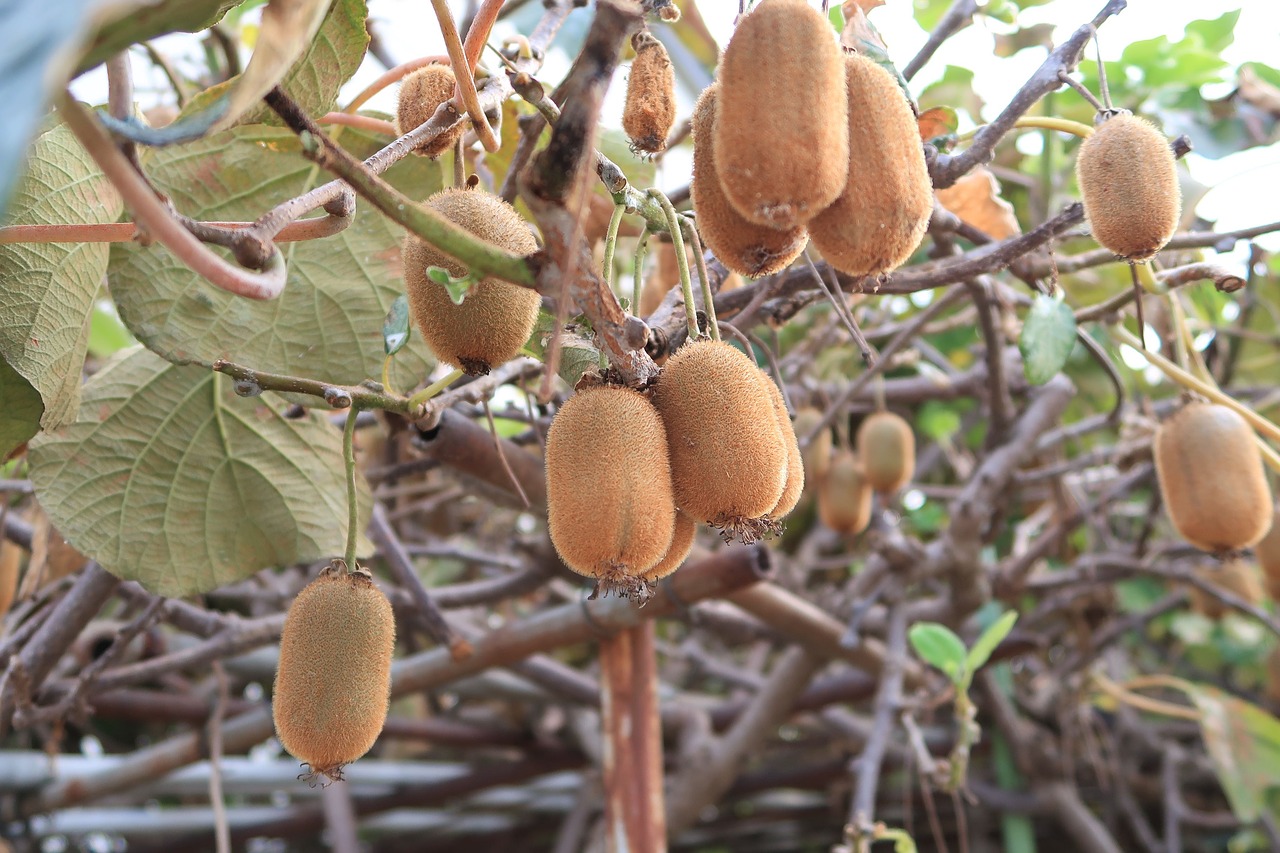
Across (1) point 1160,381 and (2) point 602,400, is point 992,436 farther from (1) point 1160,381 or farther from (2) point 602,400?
(2) point 602,400

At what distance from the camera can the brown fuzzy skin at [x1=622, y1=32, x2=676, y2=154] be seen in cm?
70

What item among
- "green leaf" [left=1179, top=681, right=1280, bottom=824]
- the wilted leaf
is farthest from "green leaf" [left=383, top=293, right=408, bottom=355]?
"green leaf" [left=1179, top=681, right=1280, bottom=824]

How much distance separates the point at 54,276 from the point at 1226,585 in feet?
6.06

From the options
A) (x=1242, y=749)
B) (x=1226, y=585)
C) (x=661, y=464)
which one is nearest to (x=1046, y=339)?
(x=661, y=464)

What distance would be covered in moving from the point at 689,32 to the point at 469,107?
1399 millimetres

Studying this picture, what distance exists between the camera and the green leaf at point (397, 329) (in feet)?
2.29

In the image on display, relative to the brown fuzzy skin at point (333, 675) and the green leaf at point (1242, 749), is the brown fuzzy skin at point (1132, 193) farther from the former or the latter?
the green leaf at point (1242, 749)

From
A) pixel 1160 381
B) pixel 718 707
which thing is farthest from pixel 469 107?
pixel 1160 381

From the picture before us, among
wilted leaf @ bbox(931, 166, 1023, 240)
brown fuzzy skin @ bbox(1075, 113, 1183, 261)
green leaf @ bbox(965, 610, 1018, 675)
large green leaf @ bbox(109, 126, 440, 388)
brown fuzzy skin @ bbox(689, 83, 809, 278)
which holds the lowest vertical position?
green leaf @ bbox(965, 610, 1018, 675)

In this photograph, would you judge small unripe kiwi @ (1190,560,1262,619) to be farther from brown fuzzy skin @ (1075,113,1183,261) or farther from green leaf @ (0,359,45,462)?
green leaf @ (0,359,45,462)

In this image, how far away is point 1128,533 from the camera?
231cm

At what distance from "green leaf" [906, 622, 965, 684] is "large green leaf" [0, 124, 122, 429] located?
920mm

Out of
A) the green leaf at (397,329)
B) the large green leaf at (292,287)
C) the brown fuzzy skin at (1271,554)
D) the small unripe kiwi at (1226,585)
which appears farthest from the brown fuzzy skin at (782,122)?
the small unripe kiwi at (1226,585)

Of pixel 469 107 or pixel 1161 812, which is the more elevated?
pixel 469 107
